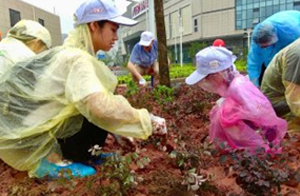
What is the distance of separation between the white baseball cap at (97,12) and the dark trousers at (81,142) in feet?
1.96

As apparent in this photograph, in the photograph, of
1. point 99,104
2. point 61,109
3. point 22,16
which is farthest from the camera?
point 22,16

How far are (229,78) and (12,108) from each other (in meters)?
1.36

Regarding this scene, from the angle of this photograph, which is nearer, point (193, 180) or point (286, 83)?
point (193, 180)

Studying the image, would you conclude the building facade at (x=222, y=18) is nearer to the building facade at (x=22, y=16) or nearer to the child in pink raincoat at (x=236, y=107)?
the building facade at (x=22, y=16)

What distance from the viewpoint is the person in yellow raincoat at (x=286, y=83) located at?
2541 millimetres

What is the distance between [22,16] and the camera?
28375mm

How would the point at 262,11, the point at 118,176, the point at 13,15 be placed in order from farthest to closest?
the point at 262,11
the point at 13,15
the point at 118,176

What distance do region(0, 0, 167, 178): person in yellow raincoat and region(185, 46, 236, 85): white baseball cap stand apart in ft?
1.57

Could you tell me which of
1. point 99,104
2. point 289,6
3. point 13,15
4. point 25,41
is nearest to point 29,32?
point 25,41

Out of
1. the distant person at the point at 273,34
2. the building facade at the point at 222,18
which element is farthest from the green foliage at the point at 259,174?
the building facade at the point at 222,18

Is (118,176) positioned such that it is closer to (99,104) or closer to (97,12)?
(99,104)

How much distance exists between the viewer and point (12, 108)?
204cm

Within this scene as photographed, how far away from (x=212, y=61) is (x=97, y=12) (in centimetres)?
78

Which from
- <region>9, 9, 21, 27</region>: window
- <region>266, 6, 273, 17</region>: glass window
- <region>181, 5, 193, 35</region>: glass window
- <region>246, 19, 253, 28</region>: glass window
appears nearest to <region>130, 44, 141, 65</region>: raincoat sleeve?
<region>9, 9, 21, 27</region>: window
